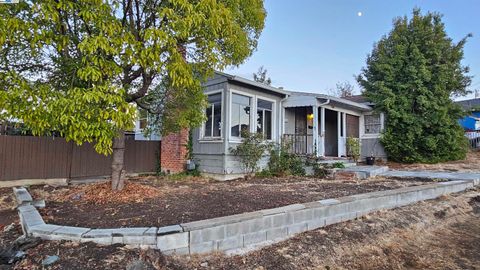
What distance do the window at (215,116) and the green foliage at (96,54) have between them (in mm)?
3945

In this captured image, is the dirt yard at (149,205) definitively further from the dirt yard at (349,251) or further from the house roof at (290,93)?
the house roof at (290,93)

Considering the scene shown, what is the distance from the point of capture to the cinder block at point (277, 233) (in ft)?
13.0

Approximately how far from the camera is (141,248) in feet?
10.1

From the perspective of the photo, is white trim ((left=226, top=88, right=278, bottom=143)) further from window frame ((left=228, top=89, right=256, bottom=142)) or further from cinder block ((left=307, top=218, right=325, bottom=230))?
cinder block ((left=307, top=218, right=325, bottom=230))

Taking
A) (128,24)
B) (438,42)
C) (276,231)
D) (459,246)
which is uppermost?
(438,42)

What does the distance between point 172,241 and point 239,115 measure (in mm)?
6957

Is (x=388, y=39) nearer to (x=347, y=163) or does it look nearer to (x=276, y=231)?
(x=347, y=163)

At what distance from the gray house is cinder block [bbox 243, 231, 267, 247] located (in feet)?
13.6

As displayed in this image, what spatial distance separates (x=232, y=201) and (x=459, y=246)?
11.9ft

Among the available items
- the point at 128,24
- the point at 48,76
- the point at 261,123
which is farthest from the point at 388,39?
the point at 48,76

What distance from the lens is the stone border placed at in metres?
3.15

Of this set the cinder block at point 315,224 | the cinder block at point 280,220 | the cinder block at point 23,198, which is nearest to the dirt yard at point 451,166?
the cinder block at point 315,224

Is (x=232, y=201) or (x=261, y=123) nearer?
(x=232, y=201)

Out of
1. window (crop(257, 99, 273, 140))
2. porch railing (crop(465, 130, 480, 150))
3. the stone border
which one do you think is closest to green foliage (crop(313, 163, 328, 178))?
window (crop(257, 99, 273, 140))
